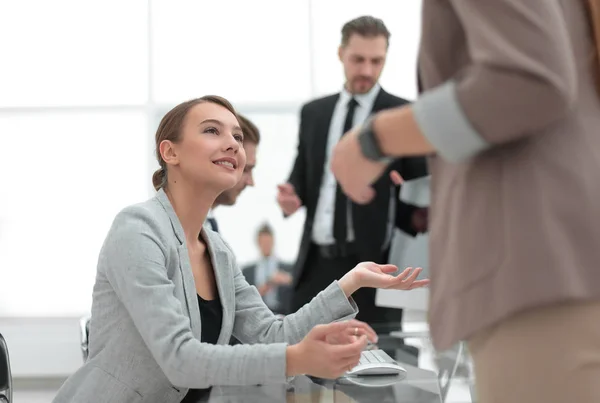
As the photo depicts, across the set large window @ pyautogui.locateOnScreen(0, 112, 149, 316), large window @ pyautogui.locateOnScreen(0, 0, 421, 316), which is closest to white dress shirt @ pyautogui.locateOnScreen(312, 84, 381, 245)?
large window @ pyautogui.locateOnScreen(0, 0, 421, 316)

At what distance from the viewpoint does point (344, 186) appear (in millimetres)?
928

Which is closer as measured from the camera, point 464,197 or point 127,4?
point 464,197

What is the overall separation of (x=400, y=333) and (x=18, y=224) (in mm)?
3731

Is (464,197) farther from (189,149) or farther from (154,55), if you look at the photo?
(154,55)

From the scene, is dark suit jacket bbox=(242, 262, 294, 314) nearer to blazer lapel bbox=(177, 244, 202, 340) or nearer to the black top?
the black top

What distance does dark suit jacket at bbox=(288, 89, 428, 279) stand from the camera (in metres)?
3.21

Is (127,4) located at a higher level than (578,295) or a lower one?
higher

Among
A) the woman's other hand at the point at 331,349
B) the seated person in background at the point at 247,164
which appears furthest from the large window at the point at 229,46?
the woman's other hand at the point at 331,349

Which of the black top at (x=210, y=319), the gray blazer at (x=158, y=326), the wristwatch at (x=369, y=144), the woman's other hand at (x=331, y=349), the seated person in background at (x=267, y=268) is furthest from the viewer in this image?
the seated person in background at (x=267, y=268)

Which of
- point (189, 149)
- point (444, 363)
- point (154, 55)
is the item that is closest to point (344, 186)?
point (189, 149)

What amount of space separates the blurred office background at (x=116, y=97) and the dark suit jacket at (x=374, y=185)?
1.81 metres

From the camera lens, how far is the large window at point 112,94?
17.4ft

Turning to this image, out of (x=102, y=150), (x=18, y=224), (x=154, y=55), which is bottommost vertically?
(x=18, y=224)

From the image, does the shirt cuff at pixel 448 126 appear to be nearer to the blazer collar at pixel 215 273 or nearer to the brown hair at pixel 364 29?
the blazer collar at pixel 215 273
